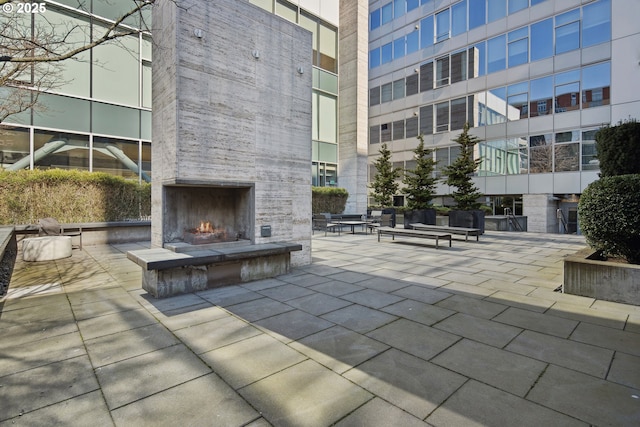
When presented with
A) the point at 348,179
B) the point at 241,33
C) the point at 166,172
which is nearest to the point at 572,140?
the point at 348,179

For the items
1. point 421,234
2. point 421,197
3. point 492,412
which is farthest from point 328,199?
point 492,412

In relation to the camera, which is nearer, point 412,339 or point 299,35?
point 412,339

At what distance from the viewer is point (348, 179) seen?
22.2 metres

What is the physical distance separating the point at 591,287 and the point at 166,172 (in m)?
8.09

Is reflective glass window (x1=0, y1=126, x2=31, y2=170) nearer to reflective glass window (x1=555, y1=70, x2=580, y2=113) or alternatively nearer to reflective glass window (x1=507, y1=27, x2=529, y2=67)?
reflective glass window (x1=507, y1=27, x2=529, y2=67)

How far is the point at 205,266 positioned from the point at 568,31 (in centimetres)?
2478

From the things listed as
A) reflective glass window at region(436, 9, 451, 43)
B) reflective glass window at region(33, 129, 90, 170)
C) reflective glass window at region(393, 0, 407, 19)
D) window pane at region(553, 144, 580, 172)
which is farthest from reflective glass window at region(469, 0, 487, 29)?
reflective glass window at region(33, 129, 90, 170)

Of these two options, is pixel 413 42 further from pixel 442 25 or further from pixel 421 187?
pixel 421 187

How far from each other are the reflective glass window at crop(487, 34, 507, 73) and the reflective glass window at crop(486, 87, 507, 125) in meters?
1.57

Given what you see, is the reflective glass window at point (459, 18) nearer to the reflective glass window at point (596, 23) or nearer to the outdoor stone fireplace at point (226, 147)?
the reflective glass window at point (596, 23)

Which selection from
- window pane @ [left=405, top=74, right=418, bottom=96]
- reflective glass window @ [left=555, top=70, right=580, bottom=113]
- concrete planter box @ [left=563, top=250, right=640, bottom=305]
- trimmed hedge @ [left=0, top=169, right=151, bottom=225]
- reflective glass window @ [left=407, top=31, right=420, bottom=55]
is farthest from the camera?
window pane @ [left=405, top=74, right=418, bottom=96]

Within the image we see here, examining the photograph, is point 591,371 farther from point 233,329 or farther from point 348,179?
point 348,179

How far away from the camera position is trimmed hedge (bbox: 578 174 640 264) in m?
5.40

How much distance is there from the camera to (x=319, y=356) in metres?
3.37
